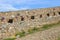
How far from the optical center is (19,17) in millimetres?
23984

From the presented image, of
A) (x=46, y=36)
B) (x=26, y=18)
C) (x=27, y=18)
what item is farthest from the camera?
(x=27, y=18)

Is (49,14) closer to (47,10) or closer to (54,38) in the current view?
(47,10)

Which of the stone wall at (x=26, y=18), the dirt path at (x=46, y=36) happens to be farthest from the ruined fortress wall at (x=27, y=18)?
the dirt path at (x=46, y=36)

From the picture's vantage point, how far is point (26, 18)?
2472 cm

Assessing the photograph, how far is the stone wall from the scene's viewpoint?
73.9 ft

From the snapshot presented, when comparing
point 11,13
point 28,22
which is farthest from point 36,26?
point 11,13

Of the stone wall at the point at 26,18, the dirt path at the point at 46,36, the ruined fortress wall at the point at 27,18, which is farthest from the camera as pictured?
the ruined fortress wall at the point at 27,18

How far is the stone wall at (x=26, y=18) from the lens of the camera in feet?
73.9

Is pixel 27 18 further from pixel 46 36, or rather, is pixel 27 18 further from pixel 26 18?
pixel 46 36

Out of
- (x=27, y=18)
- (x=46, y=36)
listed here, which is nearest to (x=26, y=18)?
(x=27, y=18)

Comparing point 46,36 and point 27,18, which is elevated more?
point 27,18

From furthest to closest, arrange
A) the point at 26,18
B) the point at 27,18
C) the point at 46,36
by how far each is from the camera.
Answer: the point at 27,18
the point at 26,18
the point at 46,36

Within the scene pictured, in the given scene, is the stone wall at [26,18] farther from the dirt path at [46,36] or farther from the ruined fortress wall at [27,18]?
the dirt path at [46,36]

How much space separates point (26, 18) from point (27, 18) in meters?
0.15
